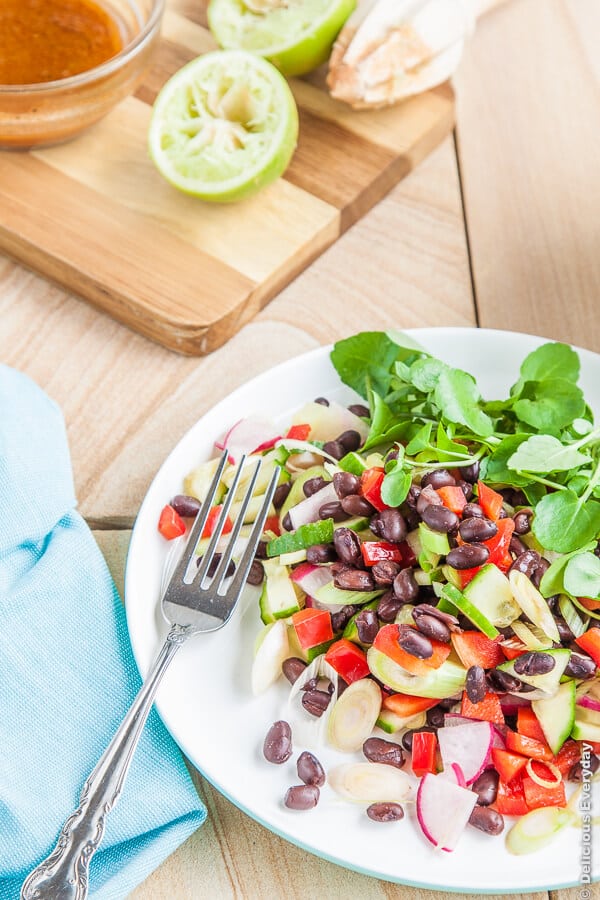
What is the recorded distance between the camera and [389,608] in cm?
171

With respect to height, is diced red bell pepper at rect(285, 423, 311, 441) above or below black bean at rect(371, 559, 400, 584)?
below

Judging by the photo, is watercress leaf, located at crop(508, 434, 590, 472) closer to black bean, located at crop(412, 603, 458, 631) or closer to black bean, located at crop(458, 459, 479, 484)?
black bean, located at crop(458, 459, 479, 484)

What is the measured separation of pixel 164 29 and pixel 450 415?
179cm

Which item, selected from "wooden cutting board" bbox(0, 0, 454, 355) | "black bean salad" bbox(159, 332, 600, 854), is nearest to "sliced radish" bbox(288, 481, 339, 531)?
"black bean salad" bbox(159, 332, 600, 854)

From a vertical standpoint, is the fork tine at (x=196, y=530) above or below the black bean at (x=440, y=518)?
below

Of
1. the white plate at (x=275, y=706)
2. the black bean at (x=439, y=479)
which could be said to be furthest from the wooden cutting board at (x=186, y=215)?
the black bean at (x=439, y=479)

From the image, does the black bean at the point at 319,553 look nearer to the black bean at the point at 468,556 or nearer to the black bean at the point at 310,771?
the black bean at the point at 468,556

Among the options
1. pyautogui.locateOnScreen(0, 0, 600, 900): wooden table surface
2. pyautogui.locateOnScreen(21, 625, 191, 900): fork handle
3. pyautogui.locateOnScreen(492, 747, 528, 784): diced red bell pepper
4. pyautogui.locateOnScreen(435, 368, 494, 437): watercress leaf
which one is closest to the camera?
pyautogui.locateOnScreen(21, 625, 191, 900): fork handle

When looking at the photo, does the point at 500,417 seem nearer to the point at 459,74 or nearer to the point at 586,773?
the point at 586,773

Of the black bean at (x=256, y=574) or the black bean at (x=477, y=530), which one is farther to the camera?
the black bean at (x=256, y=574)

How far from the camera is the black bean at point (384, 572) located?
1.73 m

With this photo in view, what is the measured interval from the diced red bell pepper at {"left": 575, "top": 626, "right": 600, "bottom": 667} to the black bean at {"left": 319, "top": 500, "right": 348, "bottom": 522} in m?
0.47

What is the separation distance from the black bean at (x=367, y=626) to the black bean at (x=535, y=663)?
24cm

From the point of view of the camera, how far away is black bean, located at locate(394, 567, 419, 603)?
1.69 meters
